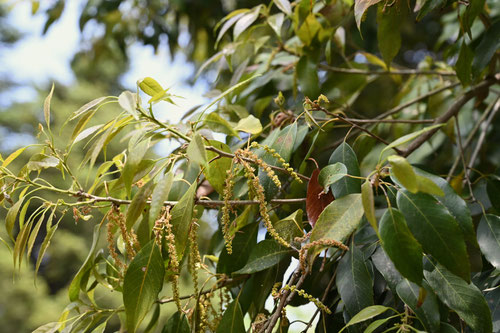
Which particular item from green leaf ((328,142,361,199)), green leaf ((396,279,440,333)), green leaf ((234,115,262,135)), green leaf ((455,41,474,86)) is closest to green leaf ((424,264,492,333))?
green leaf ((396,279,440,333))

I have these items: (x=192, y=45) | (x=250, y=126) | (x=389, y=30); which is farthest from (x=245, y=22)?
(x=192, y=45)

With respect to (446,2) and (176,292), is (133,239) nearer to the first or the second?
(176,292)

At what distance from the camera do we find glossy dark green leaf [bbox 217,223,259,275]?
63 centimetres

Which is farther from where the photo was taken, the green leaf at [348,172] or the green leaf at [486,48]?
the green leaf at [486,48]

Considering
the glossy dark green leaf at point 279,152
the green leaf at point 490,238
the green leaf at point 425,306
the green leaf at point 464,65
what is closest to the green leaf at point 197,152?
the glossy dark green leaf at point 279,152

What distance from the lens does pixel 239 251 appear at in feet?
2.10

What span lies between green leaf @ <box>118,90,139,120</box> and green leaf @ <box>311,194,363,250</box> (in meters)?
0.20

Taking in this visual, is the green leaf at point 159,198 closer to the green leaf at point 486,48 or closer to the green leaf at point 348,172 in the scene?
the green leaf at point 348,172

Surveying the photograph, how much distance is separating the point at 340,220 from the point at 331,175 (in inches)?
3.0

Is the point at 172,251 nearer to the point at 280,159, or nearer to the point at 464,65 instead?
the point at 280,159

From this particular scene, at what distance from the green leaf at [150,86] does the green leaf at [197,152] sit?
95mm

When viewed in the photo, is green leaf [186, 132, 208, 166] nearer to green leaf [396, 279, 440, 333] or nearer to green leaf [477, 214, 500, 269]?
green leaf [396, 279, 440, 333]

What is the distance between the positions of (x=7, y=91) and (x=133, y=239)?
321 inches

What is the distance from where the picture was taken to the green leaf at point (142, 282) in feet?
1.64
